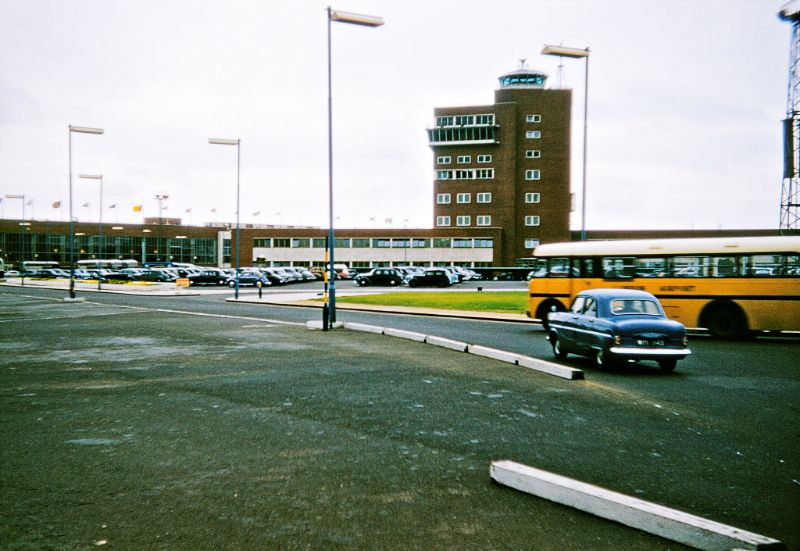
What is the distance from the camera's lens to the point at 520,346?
16219mm

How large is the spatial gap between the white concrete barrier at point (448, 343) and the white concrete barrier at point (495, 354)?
0.27 m

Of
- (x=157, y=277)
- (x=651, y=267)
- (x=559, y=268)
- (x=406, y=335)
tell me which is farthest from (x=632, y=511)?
(x=157, y=277)

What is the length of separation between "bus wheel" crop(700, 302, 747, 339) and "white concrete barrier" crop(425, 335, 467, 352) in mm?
8419

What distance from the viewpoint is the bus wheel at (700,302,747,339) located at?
18328 millimetres

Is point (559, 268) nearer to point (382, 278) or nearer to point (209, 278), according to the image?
point (382, 278)

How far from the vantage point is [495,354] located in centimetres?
1319

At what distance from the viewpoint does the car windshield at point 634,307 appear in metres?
12.6

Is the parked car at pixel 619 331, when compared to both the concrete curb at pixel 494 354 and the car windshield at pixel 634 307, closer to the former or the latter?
the car windshield at pixel 634 307

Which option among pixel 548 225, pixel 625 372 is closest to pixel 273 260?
pixel 548 225

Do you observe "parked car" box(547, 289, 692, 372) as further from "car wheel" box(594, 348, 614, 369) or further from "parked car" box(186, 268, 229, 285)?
"parked car" box(186, 268, 229, 285)

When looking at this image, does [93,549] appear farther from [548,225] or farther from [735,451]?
[548,225]

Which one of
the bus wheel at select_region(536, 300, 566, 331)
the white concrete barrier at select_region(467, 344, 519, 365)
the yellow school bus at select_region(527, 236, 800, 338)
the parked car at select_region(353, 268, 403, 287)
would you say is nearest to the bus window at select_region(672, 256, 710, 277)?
the yellow school bus at select_region(527, 236, 800, 338)

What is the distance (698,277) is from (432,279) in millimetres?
37920

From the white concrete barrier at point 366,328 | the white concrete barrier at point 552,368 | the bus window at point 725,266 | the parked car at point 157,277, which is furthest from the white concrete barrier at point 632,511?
the parked car at point 157,277
